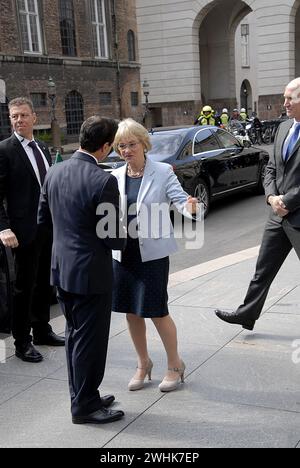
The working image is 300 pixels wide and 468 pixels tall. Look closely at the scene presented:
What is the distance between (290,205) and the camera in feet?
14.3

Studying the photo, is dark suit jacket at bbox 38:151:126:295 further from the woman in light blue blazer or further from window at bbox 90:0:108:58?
window at bbox 90:0:108:58

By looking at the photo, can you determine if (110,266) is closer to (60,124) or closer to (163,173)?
(163,173)

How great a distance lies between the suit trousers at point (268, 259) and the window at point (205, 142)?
6.33m

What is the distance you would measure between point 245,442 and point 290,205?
180 cm

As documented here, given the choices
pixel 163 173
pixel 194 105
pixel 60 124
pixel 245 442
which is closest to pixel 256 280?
pixel 163 173

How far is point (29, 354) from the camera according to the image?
4.71m

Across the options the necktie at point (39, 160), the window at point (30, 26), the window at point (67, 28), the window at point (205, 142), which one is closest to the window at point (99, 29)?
the window at point (67, 28)

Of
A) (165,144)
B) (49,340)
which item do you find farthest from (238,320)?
(165,144)

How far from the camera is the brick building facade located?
29172 mm

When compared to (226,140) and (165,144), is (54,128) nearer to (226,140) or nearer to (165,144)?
(226,140)

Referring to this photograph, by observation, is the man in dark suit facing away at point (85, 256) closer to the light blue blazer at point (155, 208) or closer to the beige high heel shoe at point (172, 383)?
the light blue blazer at point (155, 208)

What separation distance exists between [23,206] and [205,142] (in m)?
7.07

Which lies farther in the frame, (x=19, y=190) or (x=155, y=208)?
(x=19, y=190)

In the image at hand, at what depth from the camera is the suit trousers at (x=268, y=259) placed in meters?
4.60
